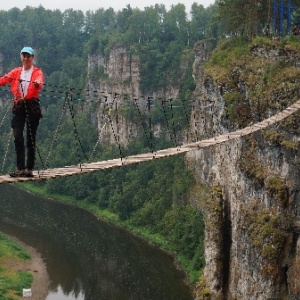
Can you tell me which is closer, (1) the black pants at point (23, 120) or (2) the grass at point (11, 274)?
(1) the black pants at point (23, 120)

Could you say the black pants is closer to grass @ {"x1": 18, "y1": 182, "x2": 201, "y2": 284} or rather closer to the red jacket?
the red jacket

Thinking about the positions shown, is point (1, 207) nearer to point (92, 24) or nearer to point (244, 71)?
point (244, 71)

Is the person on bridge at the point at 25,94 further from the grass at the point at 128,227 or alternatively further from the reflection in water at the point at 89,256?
the grass at the point at 128,227

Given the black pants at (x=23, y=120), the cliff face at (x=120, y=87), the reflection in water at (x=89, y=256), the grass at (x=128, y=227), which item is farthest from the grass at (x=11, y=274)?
the black pants at (x=23, y=120)

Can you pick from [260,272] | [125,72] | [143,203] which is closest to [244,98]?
[260,272]

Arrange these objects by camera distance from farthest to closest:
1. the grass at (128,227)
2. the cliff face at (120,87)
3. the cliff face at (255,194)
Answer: the cliff face at (120,87) → the grass at (128,227) → the cliff face at (255,194)

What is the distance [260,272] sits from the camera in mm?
13820

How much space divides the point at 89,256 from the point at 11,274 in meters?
3.95

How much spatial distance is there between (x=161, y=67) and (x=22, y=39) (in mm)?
23851

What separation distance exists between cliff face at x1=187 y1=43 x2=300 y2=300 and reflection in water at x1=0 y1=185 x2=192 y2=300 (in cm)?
551

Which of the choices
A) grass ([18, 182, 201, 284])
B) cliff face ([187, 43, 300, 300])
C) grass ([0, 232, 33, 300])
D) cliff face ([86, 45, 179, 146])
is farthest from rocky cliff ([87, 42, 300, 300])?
cliff face ([86, 45, 179, 146])

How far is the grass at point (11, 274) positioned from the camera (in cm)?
2170

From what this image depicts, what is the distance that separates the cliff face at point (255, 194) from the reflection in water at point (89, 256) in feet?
18.1

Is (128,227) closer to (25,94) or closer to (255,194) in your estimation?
(255,194)
